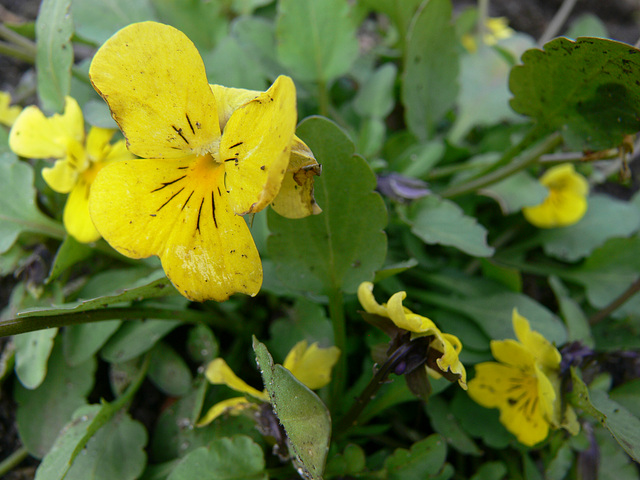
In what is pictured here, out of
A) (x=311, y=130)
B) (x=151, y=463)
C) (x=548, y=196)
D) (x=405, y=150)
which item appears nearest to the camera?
(x=311, y=130)

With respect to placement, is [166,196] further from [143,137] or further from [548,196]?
[548,196]

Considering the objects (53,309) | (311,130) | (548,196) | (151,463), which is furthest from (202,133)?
(548,196)

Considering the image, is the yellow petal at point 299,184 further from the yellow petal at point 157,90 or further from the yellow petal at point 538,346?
the yellow petal at point 538,346

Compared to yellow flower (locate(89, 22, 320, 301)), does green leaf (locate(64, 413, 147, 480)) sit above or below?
below

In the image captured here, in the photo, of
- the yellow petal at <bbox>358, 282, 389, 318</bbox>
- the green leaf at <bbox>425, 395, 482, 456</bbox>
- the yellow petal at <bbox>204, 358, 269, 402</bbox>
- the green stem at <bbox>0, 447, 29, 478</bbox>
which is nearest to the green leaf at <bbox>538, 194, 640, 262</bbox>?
the green leaf at <bbox>425, 395, 482, 456</bbox>

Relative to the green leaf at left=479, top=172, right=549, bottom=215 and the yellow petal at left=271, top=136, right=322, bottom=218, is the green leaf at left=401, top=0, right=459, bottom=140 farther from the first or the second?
the yellow petal at left=271, top=136, right=322, bottom=218

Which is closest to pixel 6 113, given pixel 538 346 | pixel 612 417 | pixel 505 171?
pixel 505 171

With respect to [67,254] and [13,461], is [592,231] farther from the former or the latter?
[13,461]
